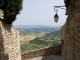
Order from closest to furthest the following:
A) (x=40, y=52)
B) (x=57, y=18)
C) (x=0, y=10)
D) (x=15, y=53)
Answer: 1. (x=57, y=18)
2. (x=0, y=10)
3. (x=15, y=53)
4. (x=40, y=52)

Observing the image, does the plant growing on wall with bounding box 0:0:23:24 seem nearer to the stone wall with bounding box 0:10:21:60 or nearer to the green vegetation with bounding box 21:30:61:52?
the stone wall with bounding box 0:10:21:60

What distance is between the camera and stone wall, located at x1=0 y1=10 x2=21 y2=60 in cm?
846

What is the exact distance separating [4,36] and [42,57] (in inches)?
285

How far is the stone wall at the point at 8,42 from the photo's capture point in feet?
27.8

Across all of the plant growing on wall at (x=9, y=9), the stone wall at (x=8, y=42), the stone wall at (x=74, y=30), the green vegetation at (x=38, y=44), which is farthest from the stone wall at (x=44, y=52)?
the green vegetation at (x=38, y=44)

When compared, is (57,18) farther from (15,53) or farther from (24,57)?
(24,57)

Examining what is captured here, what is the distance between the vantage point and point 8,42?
8.90m

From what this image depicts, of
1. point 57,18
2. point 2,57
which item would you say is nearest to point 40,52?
point 2,57

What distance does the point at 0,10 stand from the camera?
8.40 meters

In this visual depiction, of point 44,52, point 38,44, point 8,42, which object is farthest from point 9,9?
point 38,44

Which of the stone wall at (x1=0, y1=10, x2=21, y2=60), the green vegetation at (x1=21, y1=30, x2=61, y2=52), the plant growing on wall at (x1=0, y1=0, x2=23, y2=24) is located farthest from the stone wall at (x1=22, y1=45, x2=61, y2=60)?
the green vegetation at (x1=21, y1=30, x2=61, y2=52)

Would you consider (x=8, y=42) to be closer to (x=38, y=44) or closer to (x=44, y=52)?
(x=44, y=52)

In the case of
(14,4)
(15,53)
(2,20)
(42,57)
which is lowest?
(42,57)

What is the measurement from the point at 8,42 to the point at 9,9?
1.67 metres
